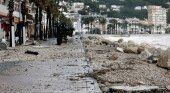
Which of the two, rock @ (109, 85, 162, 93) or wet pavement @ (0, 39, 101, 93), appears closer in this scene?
rock @ (109, 85, 162, 93)

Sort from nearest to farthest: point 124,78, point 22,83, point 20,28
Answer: point 22,83
point 124,78
point 20,28

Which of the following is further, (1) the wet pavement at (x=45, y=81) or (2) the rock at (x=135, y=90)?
(1) the wet pavement at (x=45, y=81)

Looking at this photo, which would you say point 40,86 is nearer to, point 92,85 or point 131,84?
point 92,85

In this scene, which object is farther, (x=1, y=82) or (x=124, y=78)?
(x=124, y=78)

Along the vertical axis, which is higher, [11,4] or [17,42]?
[11,4]

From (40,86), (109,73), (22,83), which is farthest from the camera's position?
(109,73)

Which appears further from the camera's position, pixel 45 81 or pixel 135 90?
pixel 45 81

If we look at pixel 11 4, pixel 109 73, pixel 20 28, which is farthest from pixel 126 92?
pixel 20 28

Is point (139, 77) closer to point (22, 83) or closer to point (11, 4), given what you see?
point (22, 83)

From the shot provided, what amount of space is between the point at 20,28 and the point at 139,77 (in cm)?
2553

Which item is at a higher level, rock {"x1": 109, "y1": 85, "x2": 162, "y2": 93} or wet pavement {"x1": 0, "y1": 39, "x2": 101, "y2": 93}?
rock {"x1": 109, "y1": 85, "x2": 162, "y2": 93}

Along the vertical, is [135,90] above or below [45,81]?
above

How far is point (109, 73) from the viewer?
47.0 feet

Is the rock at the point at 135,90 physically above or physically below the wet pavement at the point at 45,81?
above
